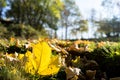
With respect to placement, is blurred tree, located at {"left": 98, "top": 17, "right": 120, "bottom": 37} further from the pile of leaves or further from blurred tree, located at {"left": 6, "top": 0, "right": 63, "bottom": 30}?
the pile of leaves

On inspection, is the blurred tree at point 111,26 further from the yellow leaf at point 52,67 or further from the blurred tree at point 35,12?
the yellow leaf at point 52,67

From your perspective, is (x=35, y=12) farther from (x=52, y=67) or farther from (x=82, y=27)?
(x=52, y=67)

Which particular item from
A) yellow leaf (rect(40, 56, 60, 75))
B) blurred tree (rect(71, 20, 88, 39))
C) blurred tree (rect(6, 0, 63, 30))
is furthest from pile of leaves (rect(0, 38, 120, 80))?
blurred tree (rect(71, 20, 88, 39))

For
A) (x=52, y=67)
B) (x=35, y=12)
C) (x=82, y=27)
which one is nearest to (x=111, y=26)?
(x=82, y=27)

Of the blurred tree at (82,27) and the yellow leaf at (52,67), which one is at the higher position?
the yellow leaf at (52,67)

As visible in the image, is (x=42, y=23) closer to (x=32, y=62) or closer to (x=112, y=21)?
(x=112, y=21)

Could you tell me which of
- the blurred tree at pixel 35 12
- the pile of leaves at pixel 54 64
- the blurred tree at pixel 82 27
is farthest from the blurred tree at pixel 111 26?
the pile of leaves at pixel 54 64

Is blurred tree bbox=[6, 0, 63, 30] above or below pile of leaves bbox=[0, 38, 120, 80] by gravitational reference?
above

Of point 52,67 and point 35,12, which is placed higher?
point 35,12

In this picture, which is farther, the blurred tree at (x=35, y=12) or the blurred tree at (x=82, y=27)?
the blurred tree at (x=82, y=27)

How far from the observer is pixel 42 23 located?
4372 cm

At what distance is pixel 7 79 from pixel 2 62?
21.5 inches

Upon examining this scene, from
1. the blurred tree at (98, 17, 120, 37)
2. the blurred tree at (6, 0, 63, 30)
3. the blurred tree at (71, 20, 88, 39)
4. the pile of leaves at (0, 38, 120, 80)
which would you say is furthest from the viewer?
the blurred tree at (71, 20, 88, 39)

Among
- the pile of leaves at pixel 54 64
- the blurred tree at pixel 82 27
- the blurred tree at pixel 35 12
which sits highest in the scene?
the blurred tree at pixel 35 12
